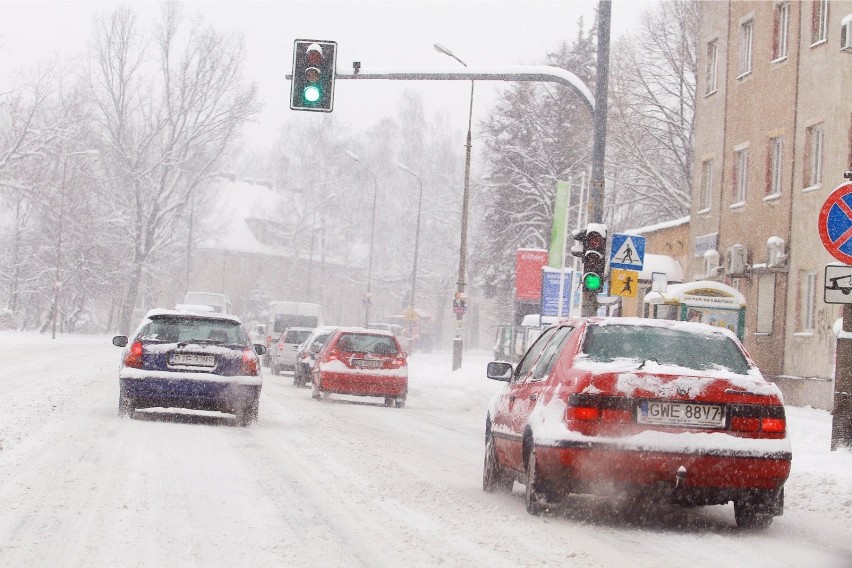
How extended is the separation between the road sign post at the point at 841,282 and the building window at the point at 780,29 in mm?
18029

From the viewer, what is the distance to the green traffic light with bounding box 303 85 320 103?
664 inches

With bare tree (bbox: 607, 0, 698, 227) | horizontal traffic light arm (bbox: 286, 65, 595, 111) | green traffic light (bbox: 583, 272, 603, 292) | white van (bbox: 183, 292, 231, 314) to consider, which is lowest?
green traffic light (bbox: 583, 272, 603, 292)

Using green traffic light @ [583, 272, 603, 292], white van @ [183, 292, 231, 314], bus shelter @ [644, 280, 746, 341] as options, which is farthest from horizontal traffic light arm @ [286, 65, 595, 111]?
white van @ [183, 292, 231, 314]

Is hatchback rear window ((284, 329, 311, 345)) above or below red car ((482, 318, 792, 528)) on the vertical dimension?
above

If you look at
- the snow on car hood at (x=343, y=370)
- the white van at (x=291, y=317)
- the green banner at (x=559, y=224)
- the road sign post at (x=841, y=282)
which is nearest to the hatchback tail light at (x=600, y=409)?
the road sign post at (x=841, y=282)

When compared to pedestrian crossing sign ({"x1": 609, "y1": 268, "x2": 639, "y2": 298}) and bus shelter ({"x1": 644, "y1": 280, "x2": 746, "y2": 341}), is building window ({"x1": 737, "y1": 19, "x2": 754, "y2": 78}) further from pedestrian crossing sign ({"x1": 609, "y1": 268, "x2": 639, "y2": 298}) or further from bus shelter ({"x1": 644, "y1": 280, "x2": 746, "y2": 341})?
pedestrian crossing sign ({"x1": 609, "y1": 268, "x2": 639, "y2": 298})

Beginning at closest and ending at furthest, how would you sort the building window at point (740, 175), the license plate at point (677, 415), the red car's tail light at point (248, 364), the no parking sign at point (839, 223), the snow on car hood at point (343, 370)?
the license plate at point (677, 415), the no parking sign at point (839, 223), the red car's tail light at point (248, 364), the snow on car hood at point (343, 370), the building window at point (740, 175)

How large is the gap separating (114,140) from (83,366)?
3493 cm

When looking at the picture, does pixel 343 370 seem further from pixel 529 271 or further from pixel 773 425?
pixel 529 271

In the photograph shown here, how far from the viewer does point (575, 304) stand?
40.7 m

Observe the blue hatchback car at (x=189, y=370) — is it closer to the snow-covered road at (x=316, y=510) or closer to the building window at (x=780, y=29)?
the snow-covered road at (x=316, y=510)

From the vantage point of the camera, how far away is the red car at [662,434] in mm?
8375

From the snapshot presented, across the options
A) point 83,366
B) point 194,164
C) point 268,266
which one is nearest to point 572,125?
point 194,164

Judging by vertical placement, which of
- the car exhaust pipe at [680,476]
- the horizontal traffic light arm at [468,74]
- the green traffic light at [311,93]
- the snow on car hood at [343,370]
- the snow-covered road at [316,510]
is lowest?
the snow-covered road at [316,510]
